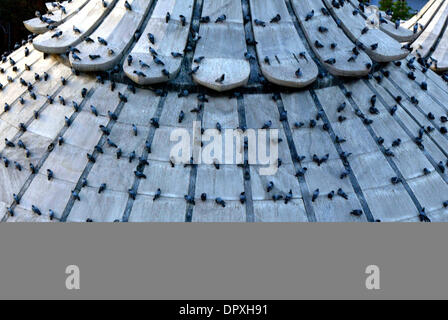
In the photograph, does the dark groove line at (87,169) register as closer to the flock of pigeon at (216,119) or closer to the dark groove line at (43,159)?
the flock of pigeon at (216,119)

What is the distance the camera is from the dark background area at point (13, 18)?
127ft

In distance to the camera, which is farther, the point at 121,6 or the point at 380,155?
the point at 121,6

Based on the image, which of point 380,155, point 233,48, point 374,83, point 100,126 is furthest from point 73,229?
point 374,83

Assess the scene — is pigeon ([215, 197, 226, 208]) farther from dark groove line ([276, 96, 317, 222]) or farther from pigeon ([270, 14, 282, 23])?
pigeon ([270, 14, 282, 23])

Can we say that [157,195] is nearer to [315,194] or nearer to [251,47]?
[315,194]

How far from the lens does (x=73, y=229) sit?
9.52m

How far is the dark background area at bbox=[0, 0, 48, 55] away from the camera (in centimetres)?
3872

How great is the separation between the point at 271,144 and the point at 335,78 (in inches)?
92.4

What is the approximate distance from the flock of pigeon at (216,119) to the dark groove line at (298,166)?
0.10 feet

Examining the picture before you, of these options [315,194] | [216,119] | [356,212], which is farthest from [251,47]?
[356,212]

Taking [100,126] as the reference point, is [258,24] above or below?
above

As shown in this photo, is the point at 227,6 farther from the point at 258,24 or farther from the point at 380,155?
the point at 380,155

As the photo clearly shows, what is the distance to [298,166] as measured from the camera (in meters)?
12.2

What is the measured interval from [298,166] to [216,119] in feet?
6.59
